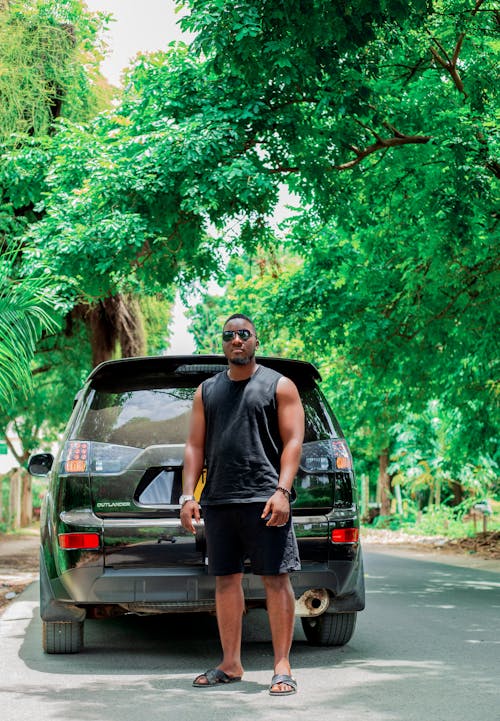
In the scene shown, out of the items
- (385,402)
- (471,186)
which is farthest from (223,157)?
(385,402)

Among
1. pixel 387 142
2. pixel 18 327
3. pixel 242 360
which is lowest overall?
pixel 242 360

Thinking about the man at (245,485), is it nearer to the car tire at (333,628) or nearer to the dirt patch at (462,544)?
the car tire at (333,628)

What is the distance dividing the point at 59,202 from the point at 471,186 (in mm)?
5299

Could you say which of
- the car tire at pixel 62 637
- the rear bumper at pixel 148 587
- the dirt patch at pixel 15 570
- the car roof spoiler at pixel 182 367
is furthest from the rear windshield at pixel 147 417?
the dirt patch at pixel 15 570

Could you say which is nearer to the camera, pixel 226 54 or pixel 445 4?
pixel 226 54

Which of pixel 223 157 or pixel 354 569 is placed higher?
pixel 223 157

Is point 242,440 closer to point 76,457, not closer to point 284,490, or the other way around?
point 284,490

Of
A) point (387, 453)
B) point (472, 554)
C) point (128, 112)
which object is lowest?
point (472, 554)

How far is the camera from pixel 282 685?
530 cm

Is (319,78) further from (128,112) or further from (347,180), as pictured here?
(128,112)

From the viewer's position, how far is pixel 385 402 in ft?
69.4

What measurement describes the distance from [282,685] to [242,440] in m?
1.27

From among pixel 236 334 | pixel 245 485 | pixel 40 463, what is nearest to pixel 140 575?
pixel 245 485

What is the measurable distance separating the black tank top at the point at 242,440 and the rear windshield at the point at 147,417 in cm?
76
